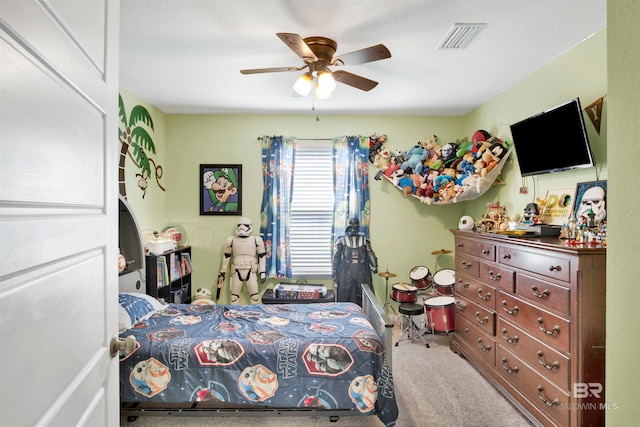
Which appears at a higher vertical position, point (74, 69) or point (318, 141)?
point (318, 141)

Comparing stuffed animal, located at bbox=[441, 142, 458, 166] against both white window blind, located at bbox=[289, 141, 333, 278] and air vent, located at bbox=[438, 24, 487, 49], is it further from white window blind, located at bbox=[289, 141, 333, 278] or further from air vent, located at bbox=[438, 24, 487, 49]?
air vent, located at bbox=[438, 24, 487, 49]

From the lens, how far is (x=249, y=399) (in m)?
2.15

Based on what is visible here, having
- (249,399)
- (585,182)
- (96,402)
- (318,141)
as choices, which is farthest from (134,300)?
(585,182)

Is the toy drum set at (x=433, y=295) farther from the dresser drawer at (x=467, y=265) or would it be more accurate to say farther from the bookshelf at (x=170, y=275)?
the bookshelf at (x=170, y=275)

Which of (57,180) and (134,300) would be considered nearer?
(57,180)

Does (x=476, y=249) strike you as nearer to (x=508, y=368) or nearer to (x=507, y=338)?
(x=507, y=338)

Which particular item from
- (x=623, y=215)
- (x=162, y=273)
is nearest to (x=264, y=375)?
(x=162, y=273)

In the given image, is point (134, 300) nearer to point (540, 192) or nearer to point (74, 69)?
point (74, 69)

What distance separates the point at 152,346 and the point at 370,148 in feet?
10.7

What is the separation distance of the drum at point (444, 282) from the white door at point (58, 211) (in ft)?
11.1

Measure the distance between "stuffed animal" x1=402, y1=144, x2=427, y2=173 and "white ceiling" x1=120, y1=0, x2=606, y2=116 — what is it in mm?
638

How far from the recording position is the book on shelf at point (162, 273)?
341 cm

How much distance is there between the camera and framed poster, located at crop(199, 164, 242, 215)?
443cm

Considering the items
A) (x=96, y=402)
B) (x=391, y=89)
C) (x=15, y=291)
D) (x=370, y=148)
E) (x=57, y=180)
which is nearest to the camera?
(x=15, y=291)
